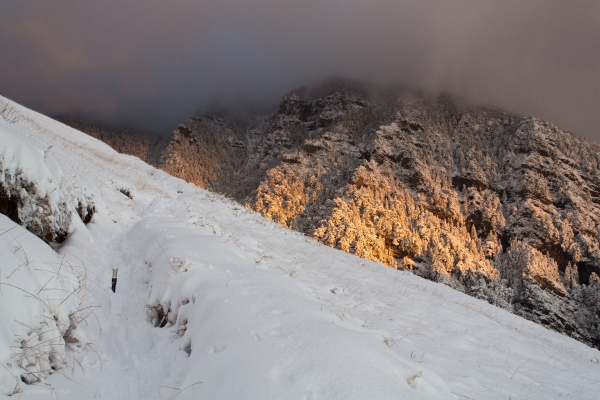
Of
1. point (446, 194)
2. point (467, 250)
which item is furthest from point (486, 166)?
point (467, 250)

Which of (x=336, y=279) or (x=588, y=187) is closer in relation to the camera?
(x=336, y=279)

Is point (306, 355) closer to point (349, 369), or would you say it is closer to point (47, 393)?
point (349, 369)

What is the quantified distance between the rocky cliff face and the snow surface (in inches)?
2915

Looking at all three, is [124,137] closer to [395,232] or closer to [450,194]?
[395,232]

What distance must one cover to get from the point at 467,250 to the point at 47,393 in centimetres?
10069

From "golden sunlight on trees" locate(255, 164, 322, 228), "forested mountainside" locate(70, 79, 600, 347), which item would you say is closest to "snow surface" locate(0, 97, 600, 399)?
"forested mountainside" locate(70, 79, 600, 347)

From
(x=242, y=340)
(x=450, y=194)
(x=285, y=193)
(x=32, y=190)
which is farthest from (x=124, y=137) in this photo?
(x=242, y=340)

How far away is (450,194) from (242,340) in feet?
370

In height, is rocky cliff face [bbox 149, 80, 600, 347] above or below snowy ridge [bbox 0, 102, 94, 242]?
above

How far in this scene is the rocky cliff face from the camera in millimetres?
83375

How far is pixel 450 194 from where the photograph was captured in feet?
339

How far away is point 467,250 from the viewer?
8850 centimetres

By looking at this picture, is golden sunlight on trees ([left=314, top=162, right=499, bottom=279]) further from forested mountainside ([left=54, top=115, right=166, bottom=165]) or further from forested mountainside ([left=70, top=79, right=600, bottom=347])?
forested mountainside ([left=54, top=115, right=166, bottom=165])

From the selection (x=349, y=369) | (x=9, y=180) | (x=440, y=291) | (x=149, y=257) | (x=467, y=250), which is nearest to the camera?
(x=349, y=369)
